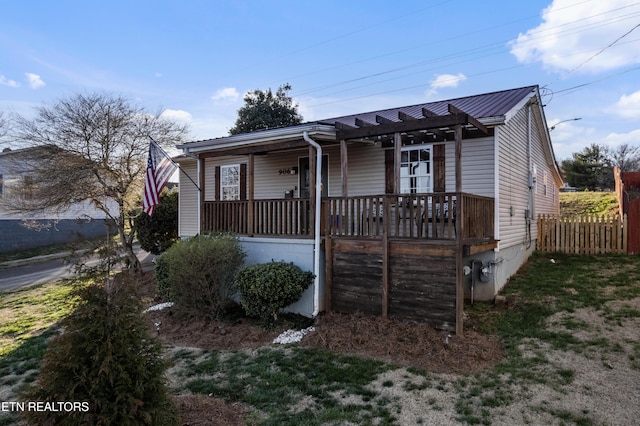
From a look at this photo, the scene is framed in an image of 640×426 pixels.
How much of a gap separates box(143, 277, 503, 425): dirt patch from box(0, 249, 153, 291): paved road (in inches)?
325

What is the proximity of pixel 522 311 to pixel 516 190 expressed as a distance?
3586 millimetres

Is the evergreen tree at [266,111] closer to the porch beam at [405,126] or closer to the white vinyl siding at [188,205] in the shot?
the white vinyl siding at [188,205]

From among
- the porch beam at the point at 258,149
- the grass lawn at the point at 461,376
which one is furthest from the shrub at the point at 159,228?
the grass lawn at the point at 461,376

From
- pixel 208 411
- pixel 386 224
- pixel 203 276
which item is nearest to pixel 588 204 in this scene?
pixel 386 224

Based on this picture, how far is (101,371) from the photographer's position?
2.83 meters

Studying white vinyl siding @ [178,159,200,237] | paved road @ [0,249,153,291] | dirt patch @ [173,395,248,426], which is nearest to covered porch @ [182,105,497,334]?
dirt patch @ [173,395,248,426]

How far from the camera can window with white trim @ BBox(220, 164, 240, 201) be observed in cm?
1223

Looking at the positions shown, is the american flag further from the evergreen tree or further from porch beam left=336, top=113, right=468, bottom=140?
the evergreen tree

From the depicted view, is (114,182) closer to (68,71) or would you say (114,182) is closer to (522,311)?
(68,71)

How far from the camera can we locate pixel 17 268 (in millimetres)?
16234

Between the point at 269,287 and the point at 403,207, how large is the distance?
2776mm

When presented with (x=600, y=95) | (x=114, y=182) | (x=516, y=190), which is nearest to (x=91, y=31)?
(x=114, y=182)

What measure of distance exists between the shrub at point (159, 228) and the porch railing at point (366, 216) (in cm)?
478

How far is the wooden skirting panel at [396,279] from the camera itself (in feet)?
20.3
